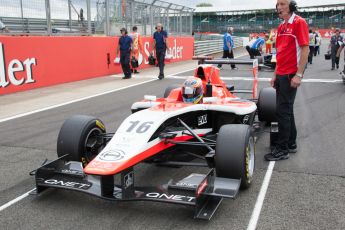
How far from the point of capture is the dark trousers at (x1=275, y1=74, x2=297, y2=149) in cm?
497

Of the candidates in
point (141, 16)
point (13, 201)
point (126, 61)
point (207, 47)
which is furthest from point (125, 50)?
point (207, 47)

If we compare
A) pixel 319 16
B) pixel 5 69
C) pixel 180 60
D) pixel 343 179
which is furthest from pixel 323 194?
pixel 319 16

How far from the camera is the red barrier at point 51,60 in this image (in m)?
10.3

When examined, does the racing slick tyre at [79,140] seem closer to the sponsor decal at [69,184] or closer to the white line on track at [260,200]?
the sponsor decal at [69,184]

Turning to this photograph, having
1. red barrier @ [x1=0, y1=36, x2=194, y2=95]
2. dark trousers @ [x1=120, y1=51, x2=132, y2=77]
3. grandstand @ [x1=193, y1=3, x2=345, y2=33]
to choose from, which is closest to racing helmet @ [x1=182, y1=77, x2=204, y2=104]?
red barrier @ [x1=0, y1=36, x2=194, y2=95]

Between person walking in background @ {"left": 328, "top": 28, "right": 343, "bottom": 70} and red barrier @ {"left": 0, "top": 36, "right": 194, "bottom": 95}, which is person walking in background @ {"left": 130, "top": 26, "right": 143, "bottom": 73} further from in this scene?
person walking in background @ {"left": 328, "top": 28, "right": 343, "bottom": 70}

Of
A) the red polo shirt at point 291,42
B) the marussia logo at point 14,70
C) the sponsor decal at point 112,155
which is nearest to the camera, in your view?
the sponsor decal at point 112,155

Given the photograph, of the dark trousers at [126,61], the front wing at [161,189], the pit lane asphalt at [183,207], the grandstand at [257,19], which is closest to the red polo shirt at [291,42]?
the pit lane asphalt at [183,207]

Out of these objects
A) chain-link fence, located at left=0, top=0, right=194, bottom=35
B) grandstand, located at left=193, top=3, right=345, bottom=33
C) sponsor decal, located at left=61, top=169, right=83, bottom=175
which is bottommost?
sponsor decal, located at left=61, top=169, right=83, bottom=175

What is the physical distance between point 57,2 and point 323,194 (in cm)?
1089

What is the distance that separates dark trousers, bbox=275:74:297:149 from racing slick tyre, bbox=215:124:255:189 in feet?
3.85

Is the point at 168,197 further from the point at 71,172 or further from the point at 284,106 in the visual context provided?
the point at 284,106

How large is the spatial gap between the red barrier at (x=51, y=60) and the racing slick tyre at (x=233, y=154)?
770 centimetres

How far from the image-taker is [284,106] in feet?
→ 16.5
